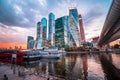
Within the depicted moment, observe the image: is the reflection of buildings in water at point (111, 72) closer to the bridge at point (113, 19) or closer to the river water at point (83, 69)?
the river water at point (83, 69)

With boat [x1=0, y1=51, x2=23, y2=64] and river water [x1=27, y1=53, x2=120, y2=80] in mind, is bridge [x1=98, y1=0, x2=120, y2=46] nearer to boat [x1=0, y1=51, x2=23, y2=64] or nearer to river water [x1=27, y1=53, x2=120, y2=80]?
river water [x1=27, y1=53, x2=120, y2=80]

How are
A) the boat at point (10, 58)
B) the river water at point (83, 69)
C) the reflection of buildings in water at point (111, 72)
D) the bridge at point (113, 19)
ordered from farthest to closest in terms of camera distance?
the boat at point (10, 58), the river water at point (83, 69), the reflection of buildings in water at point (111, 72), the bridge at point (113, 19)

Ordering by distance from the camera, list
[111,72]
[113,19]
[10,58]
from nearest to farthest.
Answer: [113,19] → [111,72] → [10,58]

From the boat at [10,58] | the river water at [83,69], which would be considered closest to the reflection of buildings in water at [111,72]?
the river water at [83,69]

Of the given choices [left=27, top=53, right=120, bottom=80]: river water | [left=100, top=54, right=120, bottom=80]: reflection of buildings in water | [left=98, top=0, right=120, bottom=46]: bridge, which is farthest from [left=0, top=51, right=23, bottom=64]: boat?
[left=98, top=0, right=120, bottom=46]: bridge

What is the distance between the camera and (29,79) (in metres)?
17.2

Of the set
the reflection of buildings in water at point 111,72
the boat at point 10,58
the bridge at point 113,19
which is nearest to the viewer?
the bridge at point 113,19

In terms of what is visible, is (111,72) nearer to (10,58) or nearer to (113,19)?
(113,19)

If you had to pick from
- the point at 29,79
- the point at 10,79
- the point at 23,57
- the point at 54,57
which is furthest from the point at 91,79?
the point at 54,57

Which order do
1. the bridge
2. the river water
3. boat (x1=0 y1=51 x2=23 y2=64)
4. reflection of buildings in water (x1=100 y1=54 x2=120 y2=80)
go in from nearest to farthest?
1. the bridge
2. reflection of buildings in water (x1=100 y1=54 x2=120 y2=80)
3. the river water
4. boat (x1=0 y1=51 x2=23 y2=64)

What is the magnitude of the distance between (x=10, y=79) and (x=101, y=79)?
18837 millimetres

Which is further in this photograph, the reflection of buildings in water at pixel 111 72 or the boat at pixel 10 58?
the boat at pixel 10 58

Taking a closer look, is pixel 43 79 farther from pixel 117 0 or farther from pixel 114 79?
pixel 117 0

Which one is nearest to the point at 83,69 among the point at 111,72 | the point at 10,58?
the point at 111,72
